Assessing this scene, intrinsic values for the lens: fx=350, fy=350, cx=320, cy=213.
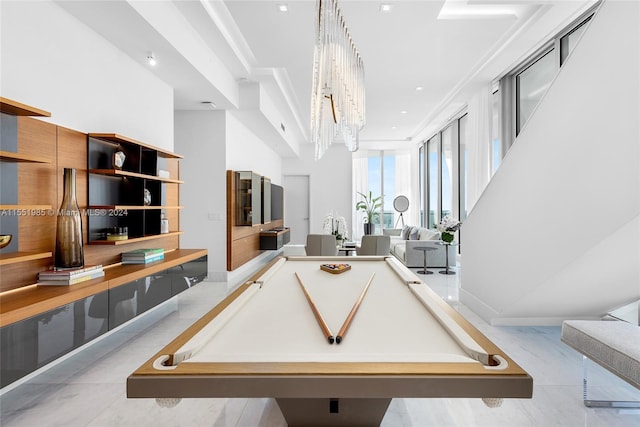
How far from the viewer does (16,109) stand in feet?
6.53

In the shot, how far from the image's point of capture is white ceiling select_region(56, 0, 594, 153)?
3.15 metres

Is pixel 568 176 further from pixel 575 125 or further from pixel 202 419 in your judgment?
pixel 202 419

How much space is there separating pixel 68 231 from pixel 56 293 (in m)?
0.49

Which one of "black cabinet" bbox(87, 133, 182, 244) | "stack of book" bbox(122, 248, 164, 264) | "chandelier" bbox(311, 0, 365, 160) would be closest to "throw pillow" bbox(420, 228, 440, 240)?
"chandelier" bbox(311, 0, 365, 160)

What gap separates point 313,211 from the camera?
10.5 meters

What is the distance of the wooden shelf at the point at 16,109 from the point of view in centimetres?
187

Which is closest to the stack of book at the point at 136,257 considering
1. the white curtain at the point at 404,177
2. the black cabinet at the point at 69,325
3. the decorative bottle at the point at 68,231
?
the black cabinet at the point at 69,325

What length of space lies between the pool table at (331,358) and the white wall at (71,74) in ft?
6.65

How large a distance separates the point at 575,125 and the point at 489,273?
174cm

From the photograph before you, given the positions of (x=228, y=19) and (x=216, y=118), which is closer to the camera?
(x=228, y=19)

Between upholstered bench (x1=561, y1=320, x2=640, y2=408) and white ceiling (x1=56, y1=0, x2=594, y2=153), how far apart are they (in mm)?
3133

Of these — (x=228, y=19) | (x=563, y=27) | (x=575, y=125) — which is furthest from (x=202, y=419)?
(x=563, y=27)

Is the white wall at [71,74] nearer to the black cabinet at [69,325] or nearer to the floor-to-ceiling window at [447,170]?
the black cabinet at [69,325]

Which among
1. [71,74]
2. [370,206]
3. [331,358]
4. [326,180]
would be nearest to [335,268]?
[331,358]
